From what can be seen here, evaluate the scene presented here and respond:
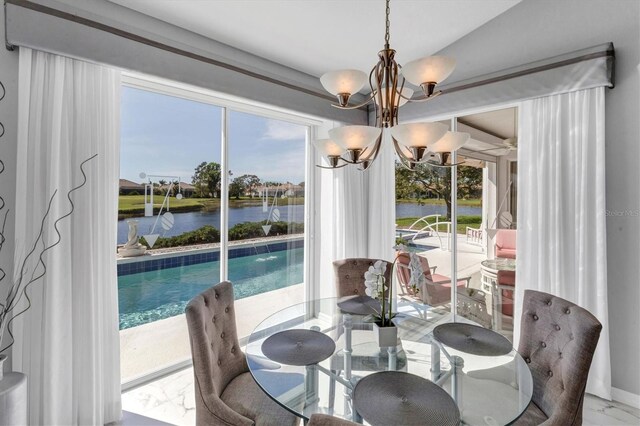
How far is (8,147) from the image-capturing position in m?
1.79

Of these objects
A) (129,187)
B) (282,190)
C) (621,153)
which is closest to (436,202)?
(621,153)

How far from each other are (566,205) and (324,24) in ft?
7.39

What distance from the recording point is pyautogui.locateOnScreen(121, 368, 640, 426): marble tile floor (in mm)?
2074

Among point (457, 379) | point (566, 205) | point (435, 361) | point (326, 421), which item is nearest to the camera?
point (326, 421)

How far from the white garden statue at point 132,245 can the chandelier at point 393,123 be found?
1.63 metres

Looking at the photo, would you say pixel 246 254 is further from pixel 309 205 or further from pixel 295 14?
pixel 295 14

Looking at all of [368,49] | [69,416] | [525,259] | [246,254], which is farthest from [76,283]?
[525,259]

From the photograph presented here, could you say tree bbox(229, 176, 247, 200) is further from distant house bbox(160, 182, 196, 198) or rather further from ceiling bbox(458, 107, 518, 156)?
ceiling bbox(458, 107, 518, 156)

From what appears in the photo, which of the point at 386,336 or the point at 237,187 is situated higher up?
the point at 237,187

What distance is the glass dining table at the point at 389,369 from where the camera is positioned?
1.26 meters

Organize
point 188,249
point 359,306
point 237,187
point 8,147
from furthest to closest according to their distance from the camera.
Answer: point 237,187 < point 188,249 < point 359,306 < point 8,147

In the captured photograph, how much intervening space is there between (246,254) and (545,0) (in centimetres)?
329

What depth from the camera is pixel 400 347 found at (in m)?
1.68

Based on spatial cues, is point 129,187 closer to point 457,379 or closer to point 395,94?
point 395,94
